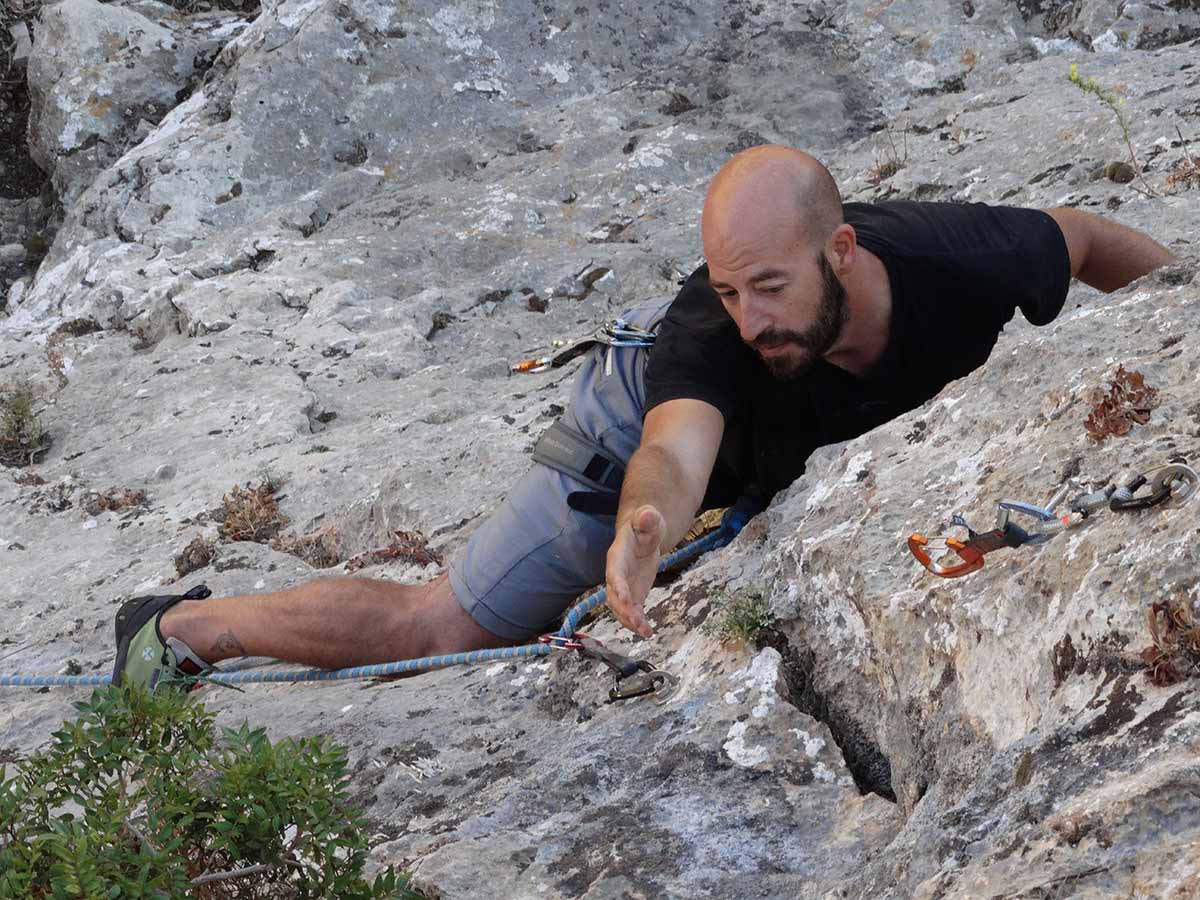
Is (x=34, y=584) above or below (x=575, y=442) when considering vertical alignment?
below

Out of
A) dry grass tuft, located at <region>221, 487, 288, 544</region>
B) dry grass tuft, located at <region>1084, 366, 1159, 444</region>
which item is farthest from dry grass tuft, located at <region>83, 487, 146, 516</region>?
dry grass tuft, located at <region>1084, 366, 1159, 444</region>

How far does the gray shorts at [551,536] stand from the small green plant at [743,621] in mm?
1243

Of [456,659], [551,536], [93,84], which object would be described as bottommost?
[456,659]

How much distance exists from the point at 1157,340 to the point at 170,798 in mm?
2639

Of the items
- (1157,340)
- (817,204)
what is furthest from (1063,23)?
(1157,340)

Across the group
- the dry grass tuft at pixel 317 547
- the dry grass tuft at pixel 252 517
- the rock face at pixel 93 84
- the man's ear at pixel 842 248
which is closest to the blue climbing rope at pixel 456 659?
the man's ear at pixel 842 248

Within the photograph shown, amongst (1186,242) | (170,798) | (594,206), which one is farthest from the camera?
(594,206)

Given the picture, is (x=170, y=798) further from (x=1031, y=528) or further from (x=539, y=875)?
(x=1031, y=528)

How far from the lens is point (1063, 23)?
9.77 m

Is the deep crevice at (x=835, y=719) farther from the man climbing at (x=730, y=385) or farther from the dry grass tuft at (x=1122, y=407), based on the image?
the dry grass tuft at (x=1122, y=407)

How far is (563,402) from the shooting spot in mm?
6625

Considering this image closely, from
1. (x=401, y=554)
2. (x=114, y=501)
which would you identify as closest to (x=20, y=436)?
(x=114, y=501)

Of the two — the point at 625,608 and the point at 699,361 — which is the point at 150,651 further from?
the point at 625,608

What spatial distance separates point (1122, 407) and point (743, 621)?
114cm
